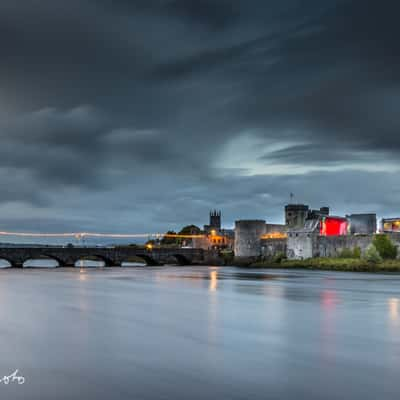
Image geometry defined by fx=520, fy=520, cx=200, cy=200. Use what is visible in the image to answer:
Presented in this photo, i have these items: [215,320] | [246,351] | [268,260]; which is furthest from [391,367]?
[268,260]

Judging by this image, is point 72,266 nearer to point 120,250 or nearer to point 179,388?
point 120,250

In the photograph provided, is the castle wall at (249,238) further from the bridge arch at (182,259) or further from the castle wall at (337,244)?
the bridge arch at (182,259)

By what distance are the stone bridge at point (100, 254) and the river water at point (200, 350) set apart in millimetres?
34896

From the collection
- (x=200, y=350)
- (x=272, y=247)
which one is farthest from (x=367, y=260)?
(x=200, y=350)

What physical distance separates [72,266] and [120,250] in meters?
5.43

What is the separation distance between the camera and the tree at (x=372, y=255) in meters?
43.2

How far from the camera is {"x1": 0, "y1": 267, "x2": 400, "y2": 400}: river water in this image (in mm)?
7027

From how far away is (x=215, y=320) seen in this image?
46.1 feet

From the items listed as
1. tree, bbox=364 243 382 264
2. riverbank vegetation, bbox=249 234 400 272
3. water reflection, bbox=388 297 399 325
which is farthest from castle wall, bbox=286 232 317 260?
water reflection, bbox=388 297 399 325

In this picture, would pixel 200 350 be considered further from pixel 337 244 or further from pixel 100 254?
pixel 100 254

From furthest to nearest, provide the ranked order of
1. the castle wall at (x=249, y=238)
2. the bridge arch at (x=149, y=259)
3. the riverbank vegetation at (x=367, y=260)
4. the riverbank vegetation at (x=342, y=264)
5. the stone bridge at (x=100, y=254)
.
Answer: the bridge arch at (x=149, y=259)
the castle wall at (x=249, y=238)
the stone bridge at (x=100, y=254)
the riverbank vegetation at (x=367, y=260)
the riverbank vegetation at (x=342, y=264)

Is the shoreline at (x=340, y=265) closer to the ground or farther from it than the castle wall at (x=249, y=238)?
closer to the ground

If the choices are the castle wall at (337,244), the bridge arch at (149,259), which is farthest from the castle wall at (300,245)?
the bridge arch at (149,259)

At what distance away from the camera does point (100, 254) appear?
183 ft
